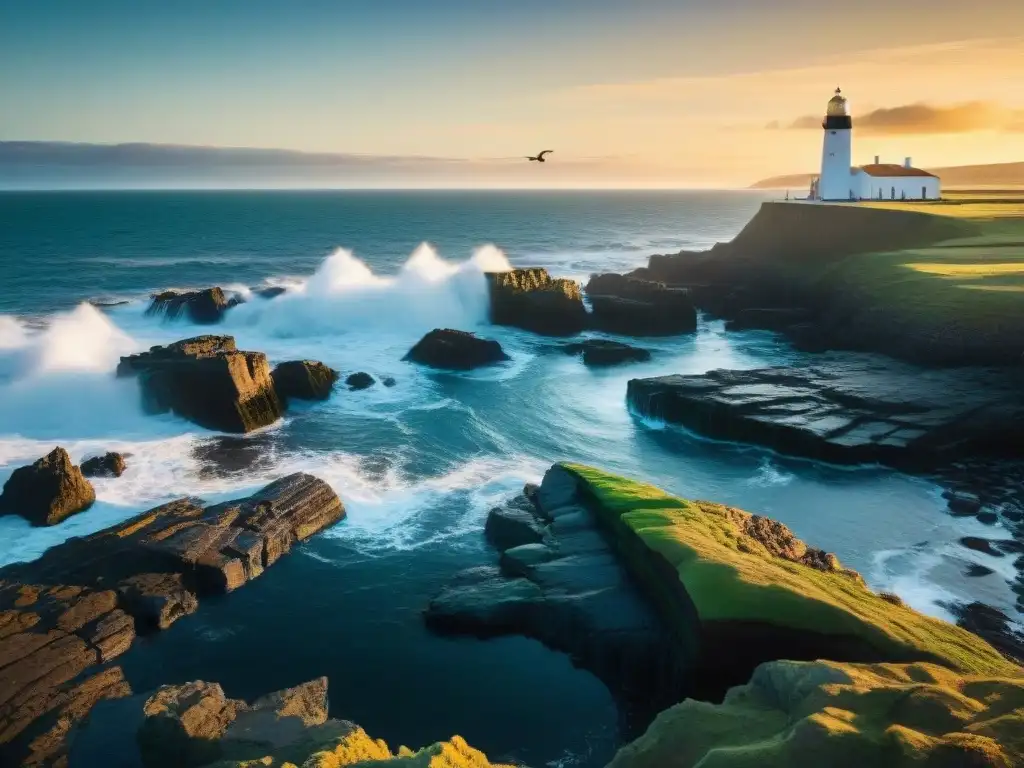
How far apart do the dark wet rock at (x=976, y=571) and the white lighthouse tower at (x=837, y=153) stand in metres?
54.7

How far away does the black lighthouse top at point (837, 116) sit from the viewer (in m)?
64.6

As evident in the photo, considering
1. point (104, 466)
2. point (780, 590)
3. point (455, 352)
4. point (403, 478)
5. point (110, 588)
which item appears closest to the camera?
point (780, 590)

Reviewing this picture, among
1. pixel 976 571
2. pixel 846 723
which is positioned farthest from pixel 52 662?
pixel 976 571

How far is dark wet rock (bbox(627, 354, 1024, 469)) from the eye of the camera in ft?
85.7

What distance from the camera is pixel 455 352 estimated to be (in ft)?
132

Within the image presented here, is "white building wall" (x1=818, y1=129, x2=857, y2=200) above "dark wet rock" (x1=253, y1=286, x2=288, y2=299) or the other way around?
above

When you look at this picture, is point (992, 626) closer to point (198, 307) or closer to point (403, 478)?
point (403, 478)

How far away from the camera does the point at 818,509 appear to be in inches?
899

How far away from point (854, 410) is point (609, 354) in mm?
14566

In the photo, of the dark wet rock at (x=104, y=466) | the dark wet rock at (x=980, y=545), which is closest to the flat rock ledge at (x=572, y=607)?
the dark wet rock at (x=980, y=545)

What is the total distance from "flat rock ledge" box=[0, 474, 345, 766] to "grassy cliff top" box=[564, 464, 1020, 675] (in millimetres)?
8799

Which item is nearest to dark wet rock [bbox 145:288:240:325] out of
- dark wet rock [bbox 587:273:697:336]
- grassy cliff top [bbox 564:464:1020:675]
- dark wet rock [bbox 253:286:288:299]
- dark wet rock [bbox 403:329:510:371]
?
dark wet rock [bbox 253:286:288:299]

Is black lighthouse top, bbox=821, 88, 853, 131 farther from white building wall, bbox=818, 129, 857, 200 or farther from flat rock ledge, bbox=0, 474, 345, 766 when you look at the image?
flat rock ledge, bbox=0, 474, 345, 766

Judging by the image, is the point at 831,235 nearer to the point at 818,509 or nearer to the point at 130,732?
the point at 818,509
